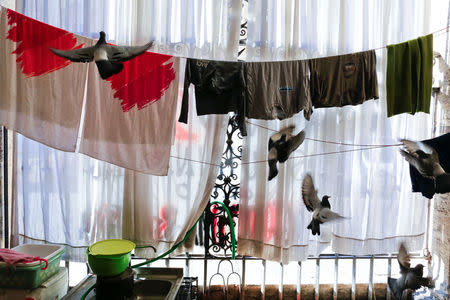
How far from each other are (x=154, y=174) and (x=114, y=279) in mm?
→ 781

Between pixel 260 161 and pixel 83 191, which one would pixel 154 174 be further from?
pixel 260 161

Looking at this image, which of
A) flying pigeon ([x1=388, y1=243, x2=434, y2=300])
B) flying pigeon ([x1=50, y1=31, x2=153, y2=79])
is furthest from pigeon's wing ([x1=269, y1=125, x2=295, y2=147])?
flying pigeon ([x1=388, y1=243, x2=434, y2=300])

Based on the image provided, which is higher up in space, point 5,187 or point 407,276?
point 5,187

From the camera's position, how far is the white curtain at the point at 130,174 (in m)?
2.48

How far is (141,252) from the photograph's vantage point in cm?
255

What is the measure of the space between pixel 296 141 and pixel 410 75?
0.96 m

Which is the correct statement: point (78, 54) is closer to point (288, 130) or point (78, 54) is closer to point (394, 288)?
point (288, 130)

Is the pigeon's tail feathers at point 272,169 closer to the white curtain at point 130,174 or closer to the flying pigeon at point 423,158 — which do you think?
the white curtain at point 130,174

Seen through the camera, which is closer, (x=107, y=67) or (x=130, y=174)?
(x=107, y=67)

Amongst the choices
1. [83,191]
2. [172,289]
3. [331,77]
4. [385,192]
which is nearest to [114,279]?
[172,289]

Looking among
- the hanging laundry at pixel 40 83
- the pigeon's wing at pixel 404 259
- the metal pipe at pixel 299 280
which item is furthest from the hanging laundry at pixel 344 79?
the hanging laundry at pixel 40 83

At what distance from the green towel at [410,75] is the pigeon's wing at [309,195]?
32.5 inches

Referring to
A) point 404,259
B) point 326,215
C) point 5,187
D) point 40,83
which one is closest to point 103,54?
point 40,83

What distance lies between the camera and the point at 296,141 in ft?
7.88
